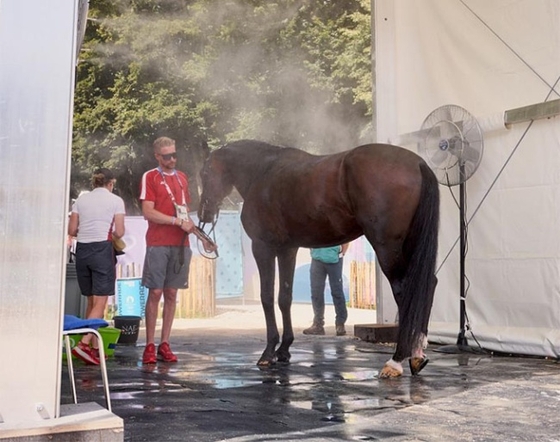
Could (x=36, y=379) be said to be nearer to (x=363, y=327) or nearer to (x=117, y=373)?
(x=117, y=373)

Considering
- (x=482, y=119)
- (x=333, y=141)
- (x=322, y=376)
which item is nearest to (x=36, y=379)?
(x=322, y=376)

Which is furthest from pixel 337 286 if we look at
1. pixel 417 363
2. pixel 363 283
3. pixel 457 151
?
pixel 363 283

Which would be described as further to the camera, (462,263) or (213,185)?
(462,263)

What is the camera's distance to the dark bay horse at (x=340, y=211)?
19.8 ft

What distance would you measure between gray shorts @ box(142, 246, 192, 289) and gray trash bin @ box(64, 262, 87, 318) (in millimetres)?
2887

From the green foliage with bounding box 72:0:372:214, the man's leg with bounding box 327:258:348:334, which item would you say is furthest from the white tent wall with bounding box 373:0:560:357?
the green foliage with bounding box 72:0:372:214

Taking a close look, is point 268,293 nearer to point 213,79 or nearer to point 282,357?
point 282,357

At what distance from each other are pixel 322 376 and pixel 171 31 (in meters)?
19.6

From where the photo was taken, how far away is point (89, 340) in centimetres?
741

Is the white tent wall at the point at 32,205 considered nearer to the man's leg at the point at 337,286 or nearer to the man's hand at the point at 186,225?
the man's hand at the point at 186,225

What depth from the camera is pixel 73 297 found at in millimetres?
9797

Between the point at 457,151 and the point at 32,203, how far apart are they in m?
6.15

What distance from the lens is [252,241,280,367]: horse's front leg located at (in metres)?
6.93

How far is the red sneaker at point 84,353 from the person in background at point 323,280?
4199mm
